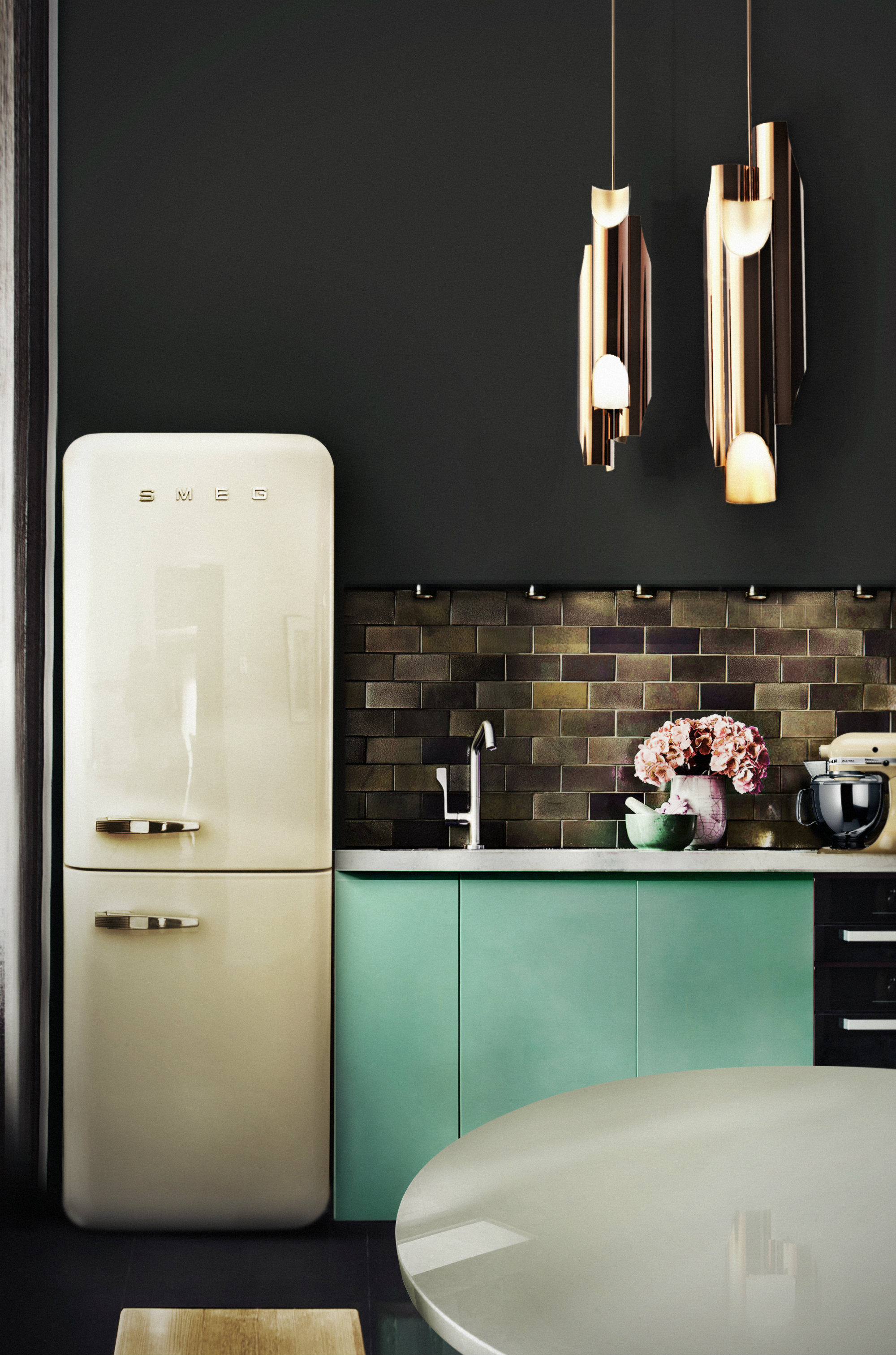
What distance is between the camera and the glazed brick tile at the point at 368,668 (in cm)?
309

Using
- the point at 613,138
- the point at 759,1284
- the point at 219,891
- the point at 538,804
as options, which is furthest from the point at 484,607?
the point at 759,1284

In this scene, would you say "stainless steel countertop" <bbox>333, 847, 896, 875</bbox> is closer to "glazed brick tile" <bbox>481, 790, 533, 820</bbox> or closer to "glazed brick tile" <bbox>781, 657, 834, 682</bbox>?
"glazed brick tile" <bbox>481, 790, 533, 820</bbox>

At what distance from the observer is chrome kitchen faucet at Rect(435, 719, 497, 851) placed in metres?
2.71

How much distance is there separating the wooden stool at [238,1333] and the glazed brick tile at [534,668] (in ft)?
6.90

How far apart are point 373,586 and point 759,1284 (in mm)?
2440

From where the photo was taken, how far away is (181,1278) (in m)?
2.31

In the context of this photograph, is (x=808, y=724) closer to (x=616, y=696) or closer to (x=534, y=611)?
(x=616, y=696)

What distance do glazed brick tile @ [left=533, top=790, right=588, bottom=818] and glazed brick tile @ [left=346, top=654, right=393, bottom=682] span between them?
0.59 metres

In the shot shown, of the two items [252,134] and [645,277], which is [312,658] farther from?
[252,134]

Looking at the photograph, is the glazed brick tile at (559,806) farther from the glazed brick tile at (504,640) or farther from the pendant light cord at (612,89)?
the pendant light cord at (612,89)

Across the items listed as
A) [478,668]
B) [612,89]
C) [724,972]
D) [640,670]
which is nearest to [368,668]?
[478,668]

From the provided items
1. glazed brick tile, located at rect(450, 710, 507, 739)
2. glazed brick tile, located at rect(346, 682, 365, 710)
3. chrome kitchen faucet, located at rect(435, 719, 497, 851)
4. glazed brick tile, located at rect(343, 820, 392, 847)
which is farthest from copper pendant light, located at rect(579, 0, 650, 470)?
glazed brick tile, located at rect(343, 820, 392, 847)

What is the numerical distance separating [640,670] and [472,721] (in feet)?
1.78

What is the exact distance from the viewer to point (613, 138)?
301 cm
